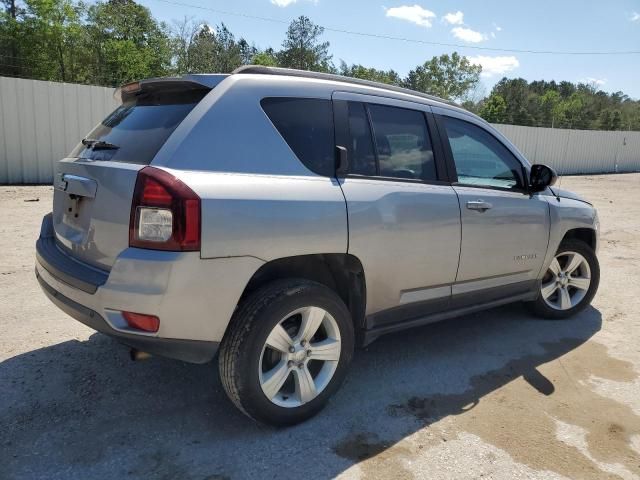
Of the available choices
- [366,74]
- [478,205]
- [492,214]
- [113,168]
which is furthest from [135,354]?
[366,74]

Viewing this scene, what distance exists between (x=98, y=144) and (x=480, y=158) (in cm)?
272

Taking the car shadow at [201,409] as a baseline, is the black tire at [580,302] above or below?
above

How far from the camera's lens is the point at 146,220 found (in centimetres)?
233

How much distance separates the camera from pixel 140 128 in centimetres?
275

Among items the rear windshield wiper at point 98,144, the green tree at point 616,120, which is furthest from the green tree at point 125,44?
the green tree at point 616,120

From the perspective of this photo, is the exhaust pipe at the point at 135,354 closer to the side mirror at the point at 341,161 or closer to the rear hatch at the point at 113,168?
the rear hatch at the point at 113,168

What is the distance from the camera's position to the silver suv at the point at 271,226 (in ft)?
7.70

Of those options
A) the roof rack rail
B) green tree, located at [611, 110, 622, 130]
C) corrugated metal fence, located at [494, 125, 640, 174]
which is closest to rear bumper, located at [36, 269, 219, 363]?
the roof rack rail

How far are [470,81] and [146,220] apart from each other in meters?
76.0

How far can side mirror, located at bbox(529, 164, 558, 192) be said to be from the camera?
4.02 m

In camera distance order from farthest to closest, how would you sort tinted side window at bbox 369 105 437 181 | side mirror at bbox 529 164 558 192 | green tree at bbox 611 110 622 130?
green tree at bbox 611 110 622 130 → side mirror at bbox 529 164 558 192 → tinted side window at bbox 369 105 437 181

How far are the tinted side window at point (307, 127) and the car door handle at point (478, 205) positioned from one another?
1176 millimetres

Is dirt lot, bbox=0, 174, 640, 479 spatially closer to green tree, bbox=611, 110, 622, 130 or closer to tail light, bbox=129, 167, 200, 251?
tail light, bbox=129, 167, 200, 251

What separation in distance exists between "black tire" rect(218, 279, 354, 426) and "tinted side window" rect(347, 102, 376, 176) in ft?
2.60
